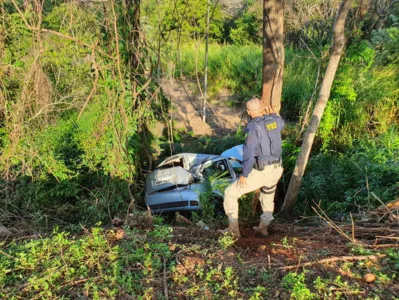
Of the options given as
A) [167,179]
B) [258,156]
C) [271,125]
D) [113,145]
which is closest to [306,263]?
[258,156]

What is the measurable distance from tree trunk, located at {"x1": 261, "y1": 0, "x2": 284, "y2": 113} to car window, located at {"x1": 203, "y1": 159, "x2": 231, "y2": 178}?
56.9 inches

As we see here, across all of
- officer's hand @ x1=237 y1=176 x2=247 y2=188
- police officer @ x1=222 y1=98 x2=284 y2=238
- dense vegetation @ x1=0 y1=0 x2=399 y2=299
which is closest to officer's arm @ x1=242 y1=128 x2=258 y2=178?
police officer @ x1=222 y1=98 x2=284 y2=238

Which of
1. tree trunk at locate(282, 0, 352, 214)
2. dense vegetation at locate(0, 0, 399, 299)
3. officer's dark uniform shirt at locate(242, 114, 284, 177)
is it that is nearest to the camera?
dense vegetation at locate(0, 0, 399, 299)

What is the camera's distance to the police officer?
358 centimetres

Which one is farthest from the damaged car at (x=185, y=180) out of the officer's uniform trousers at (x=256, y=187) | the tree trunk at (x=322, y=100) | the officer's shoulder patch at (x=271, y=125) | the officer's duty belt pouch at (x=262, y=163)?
the officer's shoulder patch at (x=271, y=125)

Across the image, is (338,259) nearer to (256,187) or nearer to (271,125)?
(256,187)

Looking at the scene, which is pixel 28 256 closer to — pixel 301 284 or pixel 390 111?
pixel 301 284

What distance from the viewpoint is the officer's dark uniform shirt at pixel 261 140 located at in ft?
11.7

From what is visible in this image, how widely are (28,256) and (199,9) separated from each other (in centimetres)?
1111

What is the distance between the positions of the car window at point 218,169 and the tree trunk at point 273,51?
1.45m

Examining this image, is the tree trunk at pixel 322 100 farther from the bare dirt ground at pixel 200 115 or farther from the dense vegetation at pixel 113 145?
the bare dirt ground at pixel 200 115

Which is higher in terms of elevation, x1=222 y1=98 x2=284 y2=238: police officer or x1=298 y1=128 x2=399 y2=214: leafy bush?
x1=222 y1=98 x2=284 y2=238: police officer

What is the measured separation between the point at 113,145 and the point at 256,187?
2933 millimetres

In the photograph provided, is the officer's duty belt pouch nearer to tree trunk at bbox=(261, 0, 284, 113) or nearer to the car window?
tree trunk at bbox=(261, 0, 284, 113)
